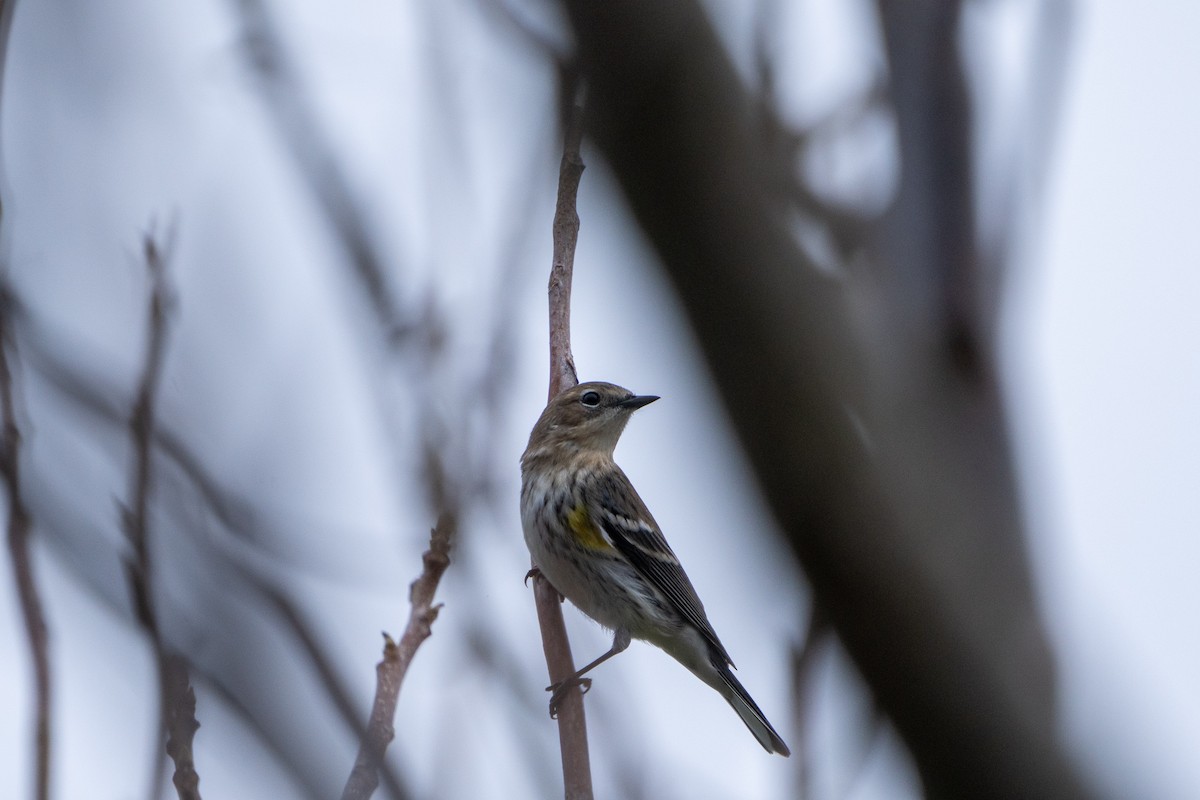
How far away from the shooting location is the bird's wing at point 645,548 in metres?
7.81

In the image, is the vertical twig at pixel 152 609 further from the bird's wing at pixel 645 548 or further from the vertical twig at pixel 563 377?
the bird's wing at pixel 645 548

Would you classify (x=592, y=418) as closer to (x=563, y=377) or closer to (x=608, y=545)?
(x=608, y=545)

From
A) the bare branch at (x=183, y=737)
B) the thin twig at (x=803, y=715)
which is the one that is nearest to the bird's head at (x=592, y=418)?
the thin twig at (x=803, y=715)

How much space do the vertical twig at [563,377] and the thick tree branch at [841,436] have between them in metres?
2.22

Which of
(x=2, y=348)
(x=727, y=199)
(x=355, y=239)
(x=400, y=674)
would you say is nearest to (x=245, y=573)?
(x=400, y=674)

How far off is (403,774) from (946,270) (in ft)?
4.47

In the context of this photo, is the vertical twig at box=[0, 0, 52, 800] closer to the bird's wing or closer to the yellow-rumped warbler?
the yellow-rumped warbler

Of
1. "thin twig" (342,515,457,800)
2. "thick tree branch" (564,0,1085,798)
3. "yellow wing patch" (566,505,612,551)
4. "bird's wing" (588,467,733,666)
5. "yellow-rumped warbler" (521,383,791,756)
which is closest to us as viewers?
"thick tree branch" (564,0,1085,798)

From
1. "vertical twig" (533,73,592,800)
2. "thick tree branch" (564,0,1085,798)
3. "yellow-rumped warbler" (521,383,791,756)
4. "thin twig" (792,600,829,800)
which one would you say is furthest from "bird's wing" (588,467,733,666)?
"thick tree branch" (564,0,1085,798)

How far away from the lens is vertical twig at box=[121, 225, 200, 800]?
6.90 ft

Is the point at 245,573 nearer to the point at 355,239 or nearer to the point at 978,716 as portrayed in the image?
the point at 978,716

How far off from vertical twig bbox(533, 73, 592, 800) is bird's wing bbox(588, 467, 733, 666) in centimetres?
167

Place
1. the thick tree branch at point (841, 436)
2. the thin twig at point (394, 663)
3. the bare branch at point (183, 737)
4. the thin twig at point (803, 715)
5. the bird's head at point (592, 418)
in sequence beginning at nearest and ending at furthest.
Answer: the thick tree branch at point (841, 436) → the thin twig at point (394, 663) → the bare branch at point (183, 737) → the thin twig at point (803, 715) → the bird's head at point (592, 418)

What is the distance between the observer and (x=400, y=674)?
2820 millimetres
